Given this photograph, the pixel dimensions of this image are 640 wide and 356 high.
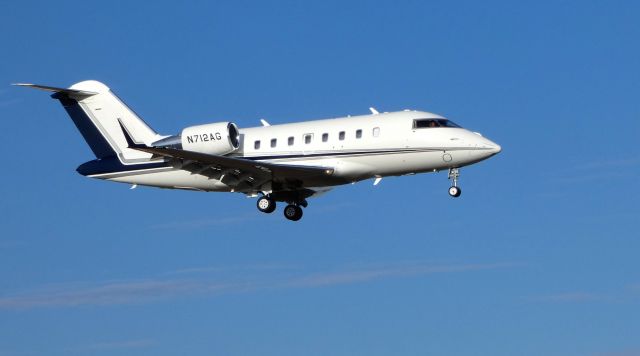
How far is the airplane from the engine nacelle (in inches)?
1.2

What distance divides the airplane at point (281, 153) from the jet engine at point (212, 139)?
0.10 ft

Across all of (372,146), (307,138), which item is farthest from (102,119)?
(372,146)

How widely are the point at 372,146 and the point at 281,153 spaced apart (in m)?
3.16

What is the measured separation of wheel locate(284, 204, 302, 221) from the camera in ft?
132

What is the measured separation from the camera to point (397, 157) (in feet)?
121

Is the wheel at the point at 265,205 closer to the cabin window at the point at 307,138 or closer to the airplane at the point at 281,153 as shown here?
the airplane at the point at 281,153

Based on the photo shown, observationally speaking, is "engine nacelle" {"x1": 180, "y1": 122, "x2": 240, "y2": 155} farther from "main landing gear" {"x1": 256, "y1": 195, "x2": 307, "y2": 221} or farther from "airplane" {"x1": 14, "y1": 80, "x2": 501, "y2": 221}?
"main landing gear" {"x1": 256, "y1": 195, "x2": 307, "y2": 221}

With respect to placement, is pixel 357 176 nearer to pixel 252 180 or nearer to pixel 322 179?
pixel 322 179

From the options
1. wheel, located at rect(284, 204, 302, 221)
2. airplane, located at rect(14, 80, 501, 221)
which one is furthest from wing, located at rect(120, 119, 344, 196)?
wheel, located at rect(284, 204, 302, 221)

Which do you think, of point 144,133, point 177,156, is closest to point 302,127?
point 177,156

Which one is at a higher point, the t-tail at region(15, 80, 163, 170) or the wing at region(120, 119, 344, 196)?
the t-tail at region(15, 80, 163, 170)

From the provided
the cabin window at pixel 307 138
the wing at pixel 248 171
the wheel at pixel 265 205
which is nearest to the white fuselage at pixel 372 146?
the cabin window at pixel 307 138

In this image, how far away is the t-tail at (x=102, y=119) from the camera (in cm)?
4191

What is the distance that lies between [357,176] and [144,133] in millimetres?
8741
